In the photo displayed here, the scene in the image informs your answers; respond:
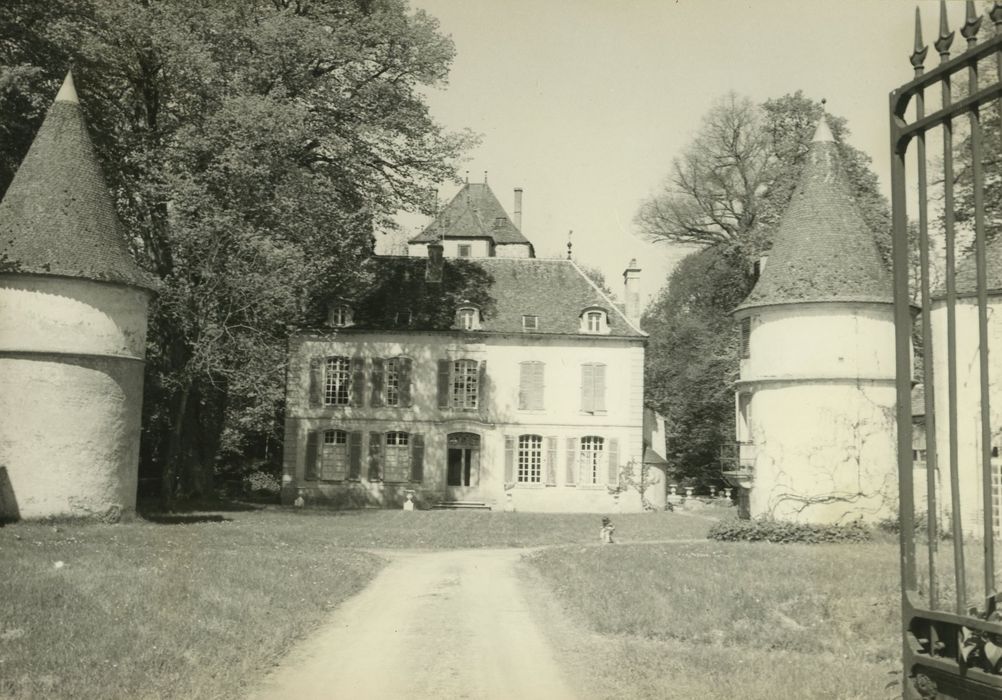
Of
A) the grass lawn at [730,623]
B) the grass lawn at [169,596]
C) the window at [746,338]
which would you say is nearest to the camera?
the grass lawn at [169,596]

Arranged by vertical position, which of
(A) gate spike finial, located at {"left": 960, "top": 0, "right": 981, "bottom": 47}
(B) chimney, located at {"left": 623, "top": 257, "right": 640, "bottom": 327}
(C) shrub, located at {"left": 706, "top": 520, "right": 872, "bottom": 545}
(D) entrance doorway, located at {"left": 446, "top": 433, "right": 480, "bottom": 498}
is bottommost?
(C) shrub, located at {"left": 706, "top": 520, "right": 872, "bottom": 545}

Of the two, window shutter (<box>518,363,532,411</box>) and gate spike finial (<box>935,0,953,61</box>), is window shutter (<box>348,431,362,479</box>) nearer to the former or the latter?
window shutter (<box>518,363,532,411</box>)

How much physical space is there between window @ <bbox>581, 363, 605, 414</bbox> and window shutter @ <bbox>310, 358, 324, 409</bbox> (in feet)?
30.5

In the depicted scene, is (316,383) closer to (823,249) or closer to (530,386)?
(530,386)

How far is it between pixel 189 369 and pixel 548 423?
1315 centimetres

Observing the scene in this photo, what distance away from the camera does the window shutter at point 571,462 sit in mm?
31938

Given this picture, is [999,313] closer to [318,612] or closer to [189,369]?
[318,612]

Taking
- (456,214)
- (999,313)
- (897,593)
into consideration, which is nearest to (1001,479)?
(999,313)

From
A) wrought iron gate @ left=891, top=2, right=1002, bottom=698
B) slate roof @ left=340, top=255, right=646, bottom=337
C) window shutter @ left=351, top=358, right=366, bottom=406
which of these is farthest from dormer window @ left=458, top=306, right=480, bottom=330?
wrought iron gate @ left=891, top=2, right=1002, bottom=698

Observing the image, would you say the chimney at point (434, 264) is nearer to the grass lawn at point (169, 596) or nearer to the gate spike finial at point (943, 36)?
the grass lawn at point (169, 596)

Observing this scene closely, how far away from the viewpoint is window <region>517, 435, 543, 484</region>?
105 feet

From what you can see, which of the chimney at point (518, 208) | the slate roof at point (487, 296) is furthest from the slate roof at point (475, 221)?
the slate roof at point (487, 296)

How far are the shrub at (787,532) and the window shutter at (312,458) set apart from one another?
15.9 m

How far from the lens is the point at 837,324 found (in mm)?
20953
